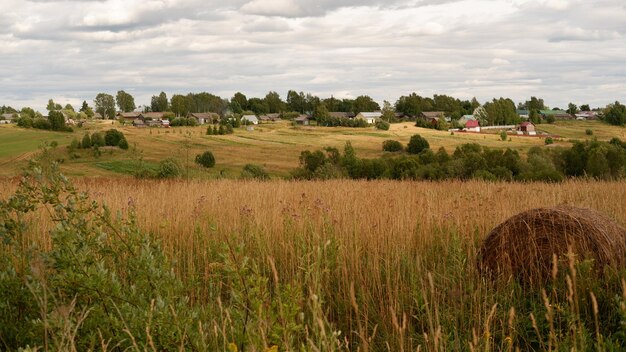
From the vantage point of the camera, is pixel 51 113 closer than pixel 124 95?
Yes

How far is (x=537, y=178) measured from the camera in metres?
19.7

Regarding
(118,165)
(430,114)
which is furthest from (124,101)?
(118,165)

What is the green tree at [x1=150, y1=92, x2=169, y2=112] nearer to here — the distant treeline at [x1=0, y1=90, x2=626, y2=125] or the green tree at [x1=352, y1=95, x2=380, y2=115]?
the distant treeline at [x1=0, y1=90, x2=626, y2=125]

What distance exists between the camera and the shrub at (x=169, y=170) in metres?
19.2

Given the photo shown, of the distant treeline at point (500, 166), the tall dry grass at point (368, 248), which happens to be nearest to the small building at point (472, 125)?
the distant treeline at point (500, 166)

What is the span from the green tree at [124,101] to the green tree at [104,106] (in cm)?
511

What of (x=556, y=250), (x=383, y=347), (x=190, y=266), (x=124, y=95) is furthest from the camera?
(x=124, y=95)

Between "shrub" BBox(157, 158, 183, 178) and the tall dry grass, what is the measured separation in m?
7.15

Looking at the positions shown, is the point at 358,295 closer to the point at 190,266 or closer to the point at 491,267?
the point at 491,267

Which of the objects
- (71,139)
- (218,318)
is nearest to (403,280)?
(218,318)

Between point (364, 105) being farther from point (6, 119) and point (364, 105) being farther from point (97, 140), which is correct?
point (97, 140)

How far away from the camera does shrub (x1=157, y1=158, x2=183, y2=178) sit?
1922cm

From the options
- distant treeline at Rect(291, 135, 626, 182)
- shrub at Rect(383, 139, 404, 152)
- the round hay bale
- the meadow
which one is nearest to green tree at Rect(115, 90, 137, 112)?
shrub at Rect(383, 139, 404, 152)

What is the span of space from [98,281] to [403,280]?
3.29 meters
